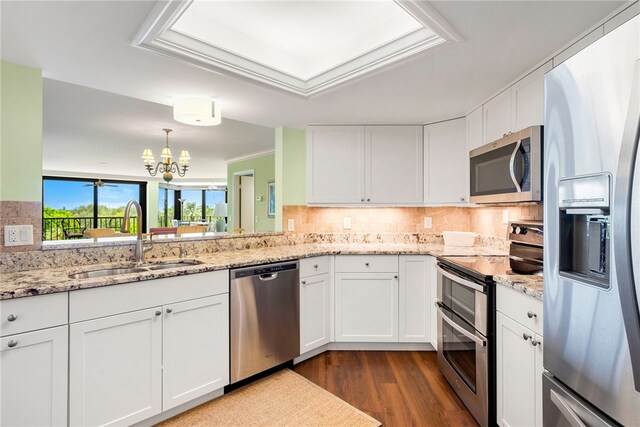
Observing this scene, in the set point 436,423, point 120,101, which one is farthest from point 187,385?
point 120,101

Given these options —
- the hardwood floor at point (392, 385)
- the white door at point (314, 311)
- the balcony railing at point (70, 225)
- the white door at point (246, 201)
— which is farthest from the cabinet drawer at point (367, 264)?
the balcony railing at point (70, 225)

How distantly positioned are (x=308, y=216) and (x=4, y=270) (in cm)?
233

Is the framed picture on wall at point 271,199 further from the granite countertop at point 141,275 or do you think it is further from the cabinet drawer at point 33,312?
the cabinet drawer at point 33,312

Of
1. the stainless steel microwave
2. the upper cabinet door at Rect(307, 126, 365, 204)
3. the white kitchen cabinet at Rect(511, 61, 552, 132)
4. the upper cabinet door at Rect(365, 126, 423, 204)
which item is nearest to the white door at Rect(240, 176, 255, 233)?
the upper cabinet door at Rect(307, 126, 365, 204)

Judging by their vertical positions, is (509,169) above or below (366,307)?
above

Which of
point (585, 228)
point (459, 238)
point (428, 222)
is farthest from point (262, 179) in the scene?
point (585, 228)

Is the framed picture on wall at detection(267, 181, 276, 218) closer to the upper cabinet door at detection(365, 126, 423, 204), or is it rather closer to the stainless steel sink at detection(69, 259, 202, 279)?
the upper cabinet door at detection(365, 126, 423, 204)

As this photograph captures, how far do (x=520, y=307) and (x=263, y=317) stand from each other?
1.63 meters

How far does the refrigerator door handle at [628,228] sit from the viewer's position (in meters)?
0.78

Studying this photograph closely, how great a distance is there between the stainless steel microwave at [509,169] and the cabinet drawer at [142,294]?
187cm

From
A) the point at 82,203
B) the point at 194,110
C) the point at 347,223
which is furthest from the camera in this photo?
the point at 82,203

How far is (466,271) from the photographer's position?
6.47ft

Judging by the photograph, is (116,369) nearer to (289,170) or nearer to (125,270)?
(125,270)

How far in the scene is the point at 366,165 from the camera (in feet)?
10.6
